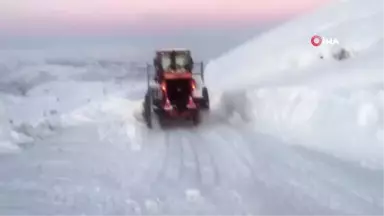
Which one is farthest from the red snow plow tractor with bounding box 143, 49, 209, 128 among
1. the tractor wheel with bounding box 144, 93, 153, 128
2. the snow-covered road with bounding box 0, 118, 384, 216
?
the snow-covered road with bounding box 0, 118, 384, 216

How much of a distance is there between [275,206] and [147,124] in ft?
23.7

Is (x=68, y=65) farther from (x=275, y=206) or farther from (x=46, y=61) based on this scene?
(x=275, y=206)

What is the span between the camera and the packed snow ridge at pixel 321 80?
33.3 feet

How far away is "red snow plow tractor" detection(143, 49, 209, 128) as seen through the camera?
43.7ft

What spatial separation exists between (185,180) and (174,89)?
637 cm

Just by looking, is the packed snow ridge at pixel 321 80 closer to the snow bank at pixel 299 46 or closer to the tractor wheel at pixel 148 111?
the snow bank at pixel 299 46

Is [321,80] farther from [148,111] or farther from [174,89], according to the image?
[148,111]

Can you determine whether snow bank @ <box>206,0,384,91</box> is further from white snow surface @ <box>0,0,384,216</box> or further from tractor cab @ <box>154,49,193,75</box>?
tractor cab @ <box>154,49,193,75</box>

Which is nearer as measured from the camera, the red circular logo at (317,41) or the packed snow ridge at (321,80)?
the packed snow ridge at (321,80)

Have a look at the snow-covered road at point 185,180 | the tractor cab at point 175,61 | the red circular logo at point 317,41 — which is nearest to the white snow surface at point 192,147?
the snow-covered road at point 185,180

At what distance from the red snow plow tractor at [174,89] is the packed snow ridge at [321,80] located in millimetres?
1263

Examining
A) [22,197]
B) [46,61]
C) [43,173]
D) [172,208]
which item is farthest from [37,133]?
[172,208]

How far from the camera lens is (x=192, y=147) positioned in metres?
10.4

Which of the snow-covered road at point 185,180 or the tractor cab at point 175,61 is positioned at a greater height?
the tractor cab at point 175,61
